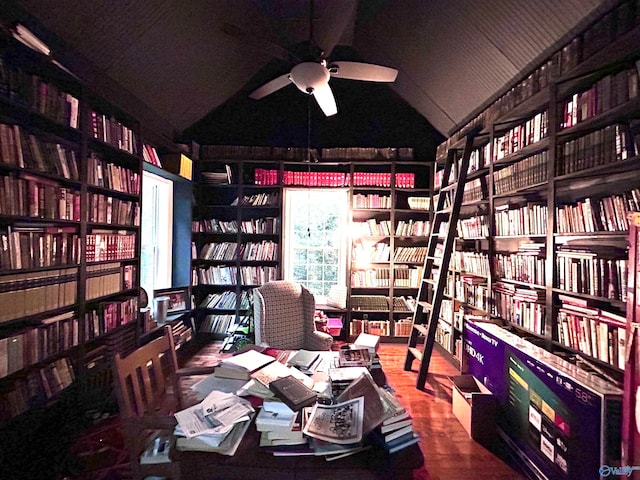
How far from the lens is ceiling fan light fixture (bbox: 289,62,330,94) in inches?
95.0

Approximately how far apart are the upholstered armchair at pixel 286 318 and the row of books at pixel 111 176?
4.93 ft

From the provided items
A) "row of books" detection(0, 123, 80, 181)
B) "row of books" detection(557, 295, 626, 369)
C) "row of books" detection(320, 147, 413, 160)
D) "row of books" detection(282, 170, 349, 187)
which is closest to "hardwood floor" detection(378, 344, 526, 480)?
"row of books" detection(557, 295, 626, 369)

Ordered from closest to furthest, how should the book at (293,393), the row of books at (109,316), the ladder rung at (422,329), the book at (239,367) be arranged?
the book at (293,393), the book at (239,367), the row of books at (109,316), the ladder rung at (422,329)

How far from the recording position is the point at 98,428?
8.39ft

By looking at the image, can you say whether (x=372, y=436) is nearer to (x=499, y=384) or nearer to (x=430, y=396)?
(x=499, y=384)

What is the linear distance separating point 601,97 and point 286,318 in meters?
2.81

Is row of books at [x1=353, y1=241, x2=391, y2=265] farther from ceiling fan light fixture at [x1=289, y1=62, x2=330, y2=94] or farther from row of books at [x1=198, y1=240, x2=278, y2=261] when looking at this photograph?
ceiling fan light fixture at [x1=289, y1=62, x2=330, y2=94]

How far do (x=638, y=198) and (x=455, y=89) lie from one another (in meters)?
2.35

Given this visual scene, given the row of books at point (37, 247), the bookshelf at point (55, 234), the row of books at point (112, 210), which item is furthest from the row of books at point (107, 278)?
the row of books at point (112, 210)

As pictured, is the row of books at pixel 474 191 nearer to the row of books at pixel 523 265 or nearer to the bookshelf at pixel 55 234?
the row of books at pixel 523 265

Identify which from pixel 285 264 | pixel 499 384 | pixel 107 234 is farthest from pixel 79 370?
pixel 499 384

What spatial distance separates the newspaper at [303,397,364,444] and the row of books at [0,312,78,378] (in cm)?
179

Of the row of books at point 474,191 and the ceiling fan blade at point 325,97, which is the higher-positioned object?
the ceiling fan blade at point 325,97

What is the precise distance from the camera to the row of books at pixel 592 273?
6.32 feet
